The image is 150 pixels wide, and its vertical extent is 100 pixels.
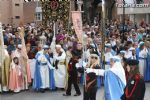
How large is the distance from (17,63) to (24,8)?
31863mm

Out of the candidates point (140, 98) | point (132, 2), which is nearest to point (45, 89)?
point (140, 98)

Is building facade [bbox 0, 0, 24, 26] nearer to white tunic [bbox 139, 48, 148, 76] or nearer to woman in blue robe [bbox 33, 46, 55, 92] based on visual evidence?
white tunic [bbox 139, 48, 148, 76]

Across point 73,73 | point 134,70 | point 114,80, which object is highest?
point 134,70

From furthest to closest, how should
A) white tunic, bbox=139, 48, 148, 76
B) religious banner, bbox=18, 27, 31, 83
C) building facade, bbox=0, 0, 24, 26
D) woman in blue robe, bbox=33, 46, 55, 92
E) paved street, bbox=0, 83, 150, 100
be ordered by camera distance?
building facade, bbox=0, 0, 24, 26 → white tunic, bbox=139, 48, 148, 76 → religious banner, bbox=18, 27, 31, 83 → woman in blue robe, bbox=33, 46, 55, 92 → paved street, bbox=0, 83, 150, 100

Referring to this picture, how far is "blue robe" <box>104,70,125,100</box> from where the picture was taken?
1036cm

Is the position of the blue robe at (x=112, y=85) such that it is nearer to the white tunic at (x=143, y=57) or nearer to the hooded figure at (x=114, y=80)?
the hooded figure at (x=114, y=80)

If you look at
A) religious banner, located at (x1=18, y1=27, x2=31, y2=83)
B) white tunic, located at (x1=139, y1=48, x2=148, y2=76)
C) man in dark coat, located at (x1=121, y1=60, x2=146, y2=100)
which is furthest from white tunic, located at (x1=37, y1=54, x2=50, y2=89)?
man in dark coat, located at (x1=121, y1=60, x2=146, y2=100)

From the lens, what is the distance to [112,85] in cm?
1040

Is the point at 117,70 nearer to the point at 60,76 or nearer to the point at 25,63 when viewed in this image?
the point at 60,76

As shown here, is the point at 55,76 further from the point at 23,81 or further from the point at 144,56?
the point at 144,56

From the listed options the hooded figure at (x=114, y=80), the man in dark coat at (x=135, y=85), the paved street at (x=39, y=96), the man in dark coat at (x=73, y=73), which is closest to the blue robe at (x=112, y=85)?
the hooded figure at (x=114, y=80)

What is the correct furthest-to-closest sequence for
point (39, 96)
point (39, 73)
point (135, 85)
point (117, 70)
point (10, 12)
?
point (10, 12) → point (39, 73) → point (39, 96) → point (117, 70) → point (135, 85)

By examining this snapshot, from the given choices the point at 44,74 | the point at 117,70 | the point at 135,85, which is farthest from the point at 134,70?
the point at 44,74

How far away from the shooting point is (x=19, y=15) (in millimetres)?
42125
